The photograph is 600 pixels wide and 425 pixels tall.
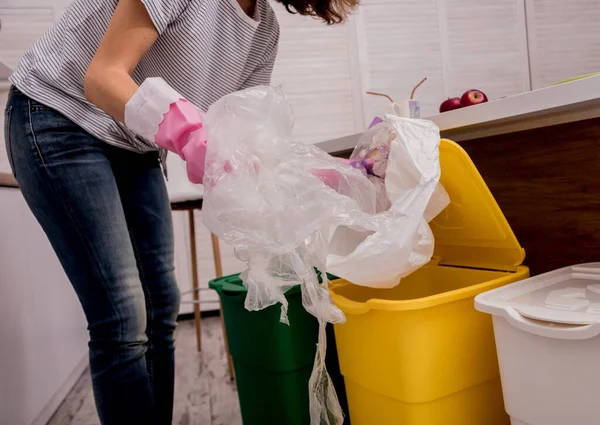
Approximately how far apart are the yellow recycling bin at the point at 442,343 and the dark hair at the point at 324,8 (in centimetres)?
34

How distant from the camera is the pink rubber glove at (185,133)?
0.68 meters

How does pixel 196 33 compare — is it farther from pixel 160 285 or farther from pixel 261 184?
pixel 160 285

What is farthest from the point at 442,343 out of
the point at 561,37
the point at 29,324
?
the point at 561,37

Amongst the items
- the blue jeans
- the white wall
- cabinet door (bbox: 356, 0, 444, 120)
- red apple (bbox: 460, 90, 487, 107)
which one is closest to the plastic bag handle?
the blue jeans

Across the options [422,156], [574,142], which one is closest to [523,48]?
[574,142]

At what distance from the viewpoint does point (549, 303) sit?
0.73 metres

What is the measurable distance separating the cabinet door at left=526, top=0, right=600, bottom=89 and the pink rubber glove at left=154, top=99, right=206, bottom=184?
2.96 meters

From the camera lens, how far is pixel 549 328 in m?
0.65

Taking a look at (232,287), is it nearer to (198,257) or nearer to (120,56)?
(120,56)

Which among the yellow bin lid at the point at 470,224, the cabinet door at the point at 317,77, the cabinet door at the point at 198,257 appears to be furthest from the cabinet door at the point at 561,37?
the yellow bin lid at the point at 470,224

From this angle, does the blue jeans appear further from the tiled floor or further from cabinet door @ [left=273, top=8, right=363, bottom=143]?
cabinet door @ [left=273, top=8, right=363, bottom=143]

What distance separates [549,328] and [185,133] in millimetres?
548

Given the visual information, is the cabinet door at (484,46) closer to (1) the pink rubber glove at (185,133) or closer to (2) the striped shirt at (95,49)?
(2) the striped shirt at (95,49)

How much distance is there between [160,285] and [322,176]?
1.47ft
